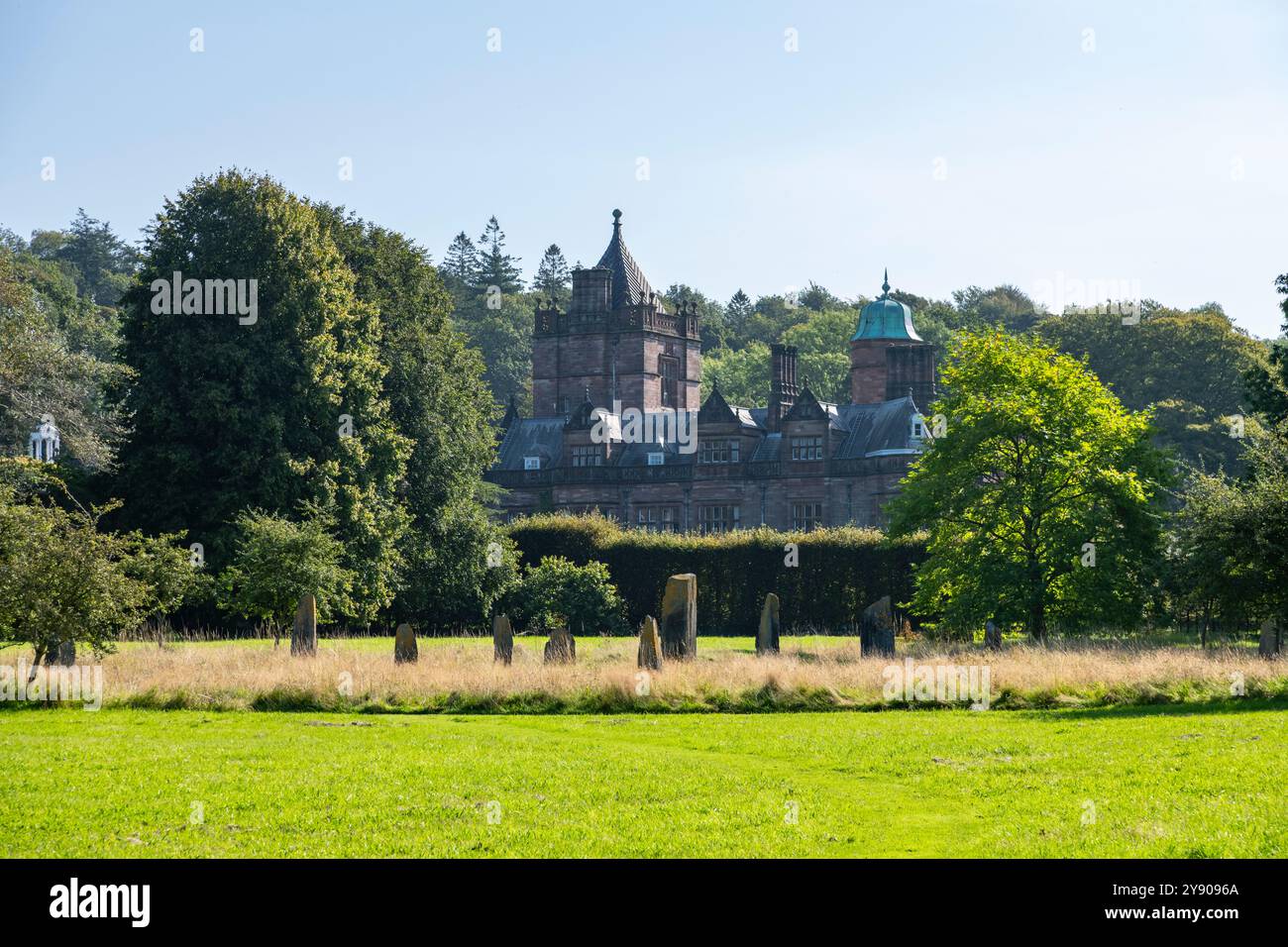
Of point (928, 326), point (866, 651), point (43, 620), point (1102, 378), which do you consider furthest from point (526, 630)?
point (928, 326)

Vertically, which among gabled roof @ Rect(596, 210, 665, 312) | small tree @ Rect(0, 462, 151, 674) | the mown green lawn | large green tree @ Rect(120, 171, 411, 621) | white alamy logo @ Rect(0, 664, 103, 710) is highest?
gabled roof @ Rect(596, 210, 665, 312)

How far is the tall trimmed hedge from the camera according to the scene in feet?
176

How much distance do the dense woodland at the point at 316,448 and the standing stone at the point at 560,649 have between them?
7388mm

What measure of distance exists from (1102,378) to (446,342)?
159 ft

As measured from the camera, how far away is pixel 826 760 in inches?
685

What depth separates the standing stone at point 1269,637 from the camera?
27.1 meters

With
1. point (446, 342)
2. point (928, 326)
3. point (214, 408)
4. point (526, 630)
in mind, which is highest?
point (928, 326)

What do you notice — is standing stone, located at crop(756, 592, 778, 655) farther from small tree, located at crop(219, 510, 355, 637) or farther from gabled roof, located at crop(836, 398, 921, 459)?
gabled roof, located at crop(836, 398, 921, 459)

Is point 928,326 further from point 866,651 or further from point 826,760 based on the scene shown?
point 826,760

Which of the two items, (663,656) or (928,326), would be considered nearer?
(663,656)

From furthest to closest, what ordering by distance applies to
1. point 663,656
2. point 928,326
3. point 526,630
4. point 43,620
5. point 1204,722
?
point 928,326 → point 526,630 → point 663,656 → point 43,620 → point 1204,722

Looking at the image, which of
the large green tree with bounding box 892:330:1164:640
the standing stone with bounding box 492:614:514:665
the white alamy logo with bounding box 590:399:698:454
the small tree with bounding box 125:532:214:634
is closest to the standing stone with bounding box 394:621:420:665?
the standing stone with bounding box 492:614:514:665

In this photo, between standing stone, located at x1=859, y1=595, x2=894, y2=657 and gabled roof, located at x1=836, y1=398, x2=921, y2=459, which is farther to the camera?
gabled roof, located at x1=836, y1=398, x2=921, y2=459

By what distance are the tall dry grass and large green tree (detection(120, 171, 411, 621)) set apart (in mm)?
14469
